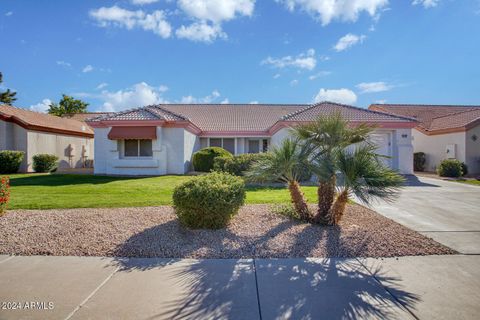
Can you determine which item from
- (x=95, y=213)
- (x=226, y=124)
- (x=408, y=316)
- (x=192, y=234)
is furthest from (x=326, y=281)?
(x=226, y=124)

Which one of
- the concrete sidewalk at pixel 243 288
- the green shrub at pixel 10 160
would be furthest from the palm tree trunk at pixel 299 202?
the green shrub at pixel 10 160

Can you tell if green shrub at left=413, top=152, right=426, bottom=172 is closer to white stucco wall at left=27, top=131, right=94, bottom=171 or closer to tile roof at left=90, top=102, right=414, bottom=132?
tile roof at left=90, top=102, right=414, bottom=132

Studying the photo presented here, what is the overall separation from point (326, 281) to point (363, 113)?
17211 millimetres

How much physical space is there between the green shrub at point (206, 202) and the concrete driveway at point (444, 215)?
4491mm

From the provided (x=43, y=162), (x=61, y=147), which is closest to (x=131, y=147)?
(x=43, y=162)

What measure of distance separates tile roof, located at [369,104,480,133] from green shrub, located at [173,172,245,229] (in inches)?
693

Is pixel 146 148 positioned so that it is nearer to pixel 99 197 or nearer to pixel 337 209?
pixel 99 197

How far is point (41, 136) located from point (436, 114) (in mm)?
37017

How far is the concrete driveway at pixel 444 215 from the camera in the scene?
5.71 meters

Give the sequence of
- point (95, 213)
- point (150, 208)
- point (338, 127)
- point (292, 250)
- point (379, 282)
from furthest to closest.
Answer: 1. point (150, 208)
2. point (95, 213)
3. point (338, 127)
4. point (292, 250)
5. point (379, 282)

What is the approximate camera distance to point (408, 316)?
3.15m

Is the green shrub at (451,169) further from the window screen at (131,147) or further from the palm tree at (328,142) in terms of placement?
the window screen at (131,147)

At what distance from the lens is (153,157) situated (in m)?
17.8

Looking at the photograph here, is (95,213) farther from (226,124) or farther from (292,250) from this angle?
(226,124)
